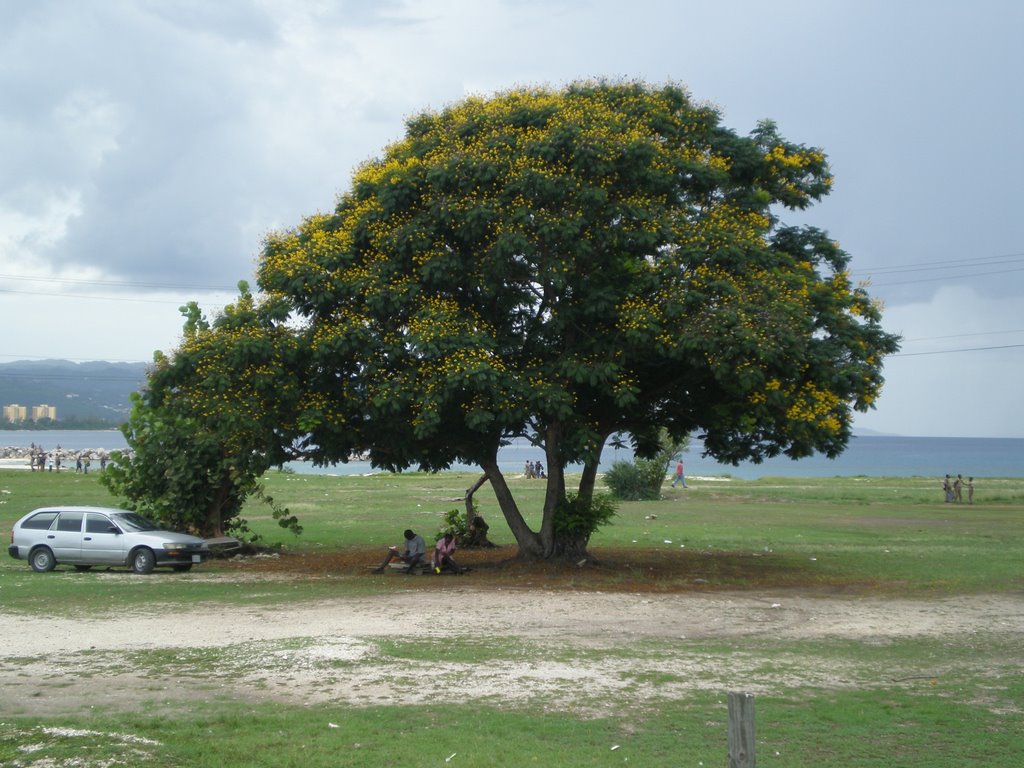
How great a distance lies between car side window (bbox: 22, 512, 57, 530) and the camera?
24953mm

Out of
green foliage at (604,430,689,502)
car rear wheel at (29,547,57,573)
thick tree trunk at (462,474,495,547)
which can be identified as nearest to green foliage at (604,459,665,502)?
green foliage at (604,430,689,502)

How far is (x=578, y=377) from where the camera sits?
20469 millimetres

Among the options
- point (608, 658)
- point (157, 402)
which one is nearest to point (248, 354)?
point (157, 402)

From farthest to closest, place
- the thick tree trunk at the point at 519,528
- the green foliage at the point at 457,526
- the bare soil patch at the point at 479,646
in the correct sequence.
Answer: the green foliage at the point at 457,526, the thick tree trunk at the point at 519,528, the bare soil patch at the point at 479,646

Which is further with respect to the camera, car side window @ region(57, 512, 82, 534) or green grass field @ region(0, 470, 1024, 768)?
car side window @ region(57, 512, 82, 534)

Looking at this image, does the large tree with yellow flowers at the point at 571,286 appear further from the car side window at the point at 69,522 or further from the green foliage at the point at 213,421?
the car side window at the point at 69,522

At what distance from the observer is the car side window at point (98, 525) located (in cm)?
2478

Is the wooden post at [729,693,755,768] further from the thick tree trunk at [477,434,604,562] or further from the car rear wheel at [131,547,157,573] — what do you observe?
the car rear wheel at [131,547,157,573]

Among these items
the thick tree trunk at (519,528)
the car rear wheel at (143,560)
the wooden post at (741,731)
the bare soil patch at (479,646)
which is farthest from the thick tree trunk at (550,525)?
the wooden post at (741,731)

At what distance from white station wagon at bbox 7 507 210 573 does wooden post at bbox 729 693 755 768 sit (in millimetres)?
20485

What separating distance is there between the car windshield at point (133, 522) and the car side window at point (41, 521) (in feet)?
4.86

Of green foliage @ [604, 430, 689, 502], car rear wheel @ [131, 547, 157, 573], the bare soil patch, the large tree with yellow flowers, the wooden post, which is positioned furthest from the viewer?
green foliage @ [604, 430, 689, 502]

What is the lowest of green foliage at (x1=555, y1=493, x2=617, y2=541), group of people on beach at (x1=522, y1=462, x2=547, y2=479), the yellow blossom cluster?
green foliage at (x1=555, y1=493, x2=617, y2=541)

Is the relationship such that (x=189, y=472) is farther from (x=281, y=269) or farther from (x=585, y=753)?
(x=585, y=753)
